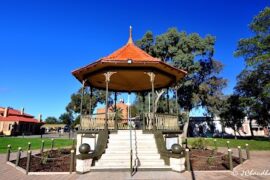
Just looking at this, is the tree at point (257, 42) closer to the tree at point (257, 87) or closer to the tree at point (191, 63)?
the tree at point (257, 87)

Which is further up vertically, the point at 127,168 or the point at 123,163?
the point at 123,163

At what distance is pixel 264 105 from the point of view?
30.6 meters

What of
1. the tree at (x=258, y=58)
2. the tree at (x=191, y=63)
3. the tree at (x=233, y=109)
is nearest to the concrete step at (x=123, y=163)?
the tree at (x=258, y=58)

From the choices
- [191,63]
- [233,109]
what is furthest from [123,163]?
[233,109]

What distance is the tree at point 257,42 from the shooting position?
2512cm

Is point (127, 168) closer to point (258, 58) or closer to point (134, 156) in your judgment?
point (134, 156)

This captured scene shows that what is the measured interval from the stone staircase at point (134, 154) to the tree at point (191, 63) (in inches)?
905

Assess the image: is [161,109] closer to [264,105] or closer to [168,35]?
[168,35]

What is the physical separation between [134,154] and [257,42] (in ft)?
71.8

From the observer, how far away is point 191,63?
1351 inches

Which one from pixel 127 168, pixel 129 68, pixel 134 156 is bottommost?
pixel 127 168

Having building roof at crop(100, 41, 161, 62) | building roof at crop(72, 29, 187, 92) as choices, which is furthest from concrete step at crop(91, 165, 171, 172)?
building roof at crop(100, 41, 161, 62)

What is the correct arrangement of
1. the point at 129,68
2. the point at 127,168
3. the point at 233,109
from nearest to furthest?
the point at 127,168 → the point at 129,68 → the point at 233,109

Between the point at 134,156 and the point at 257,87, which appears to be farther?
the point at 257,87
